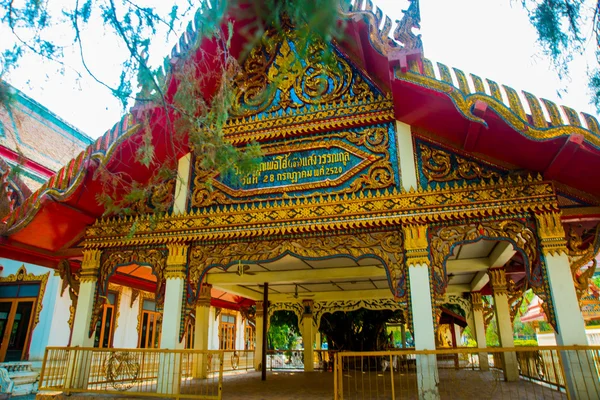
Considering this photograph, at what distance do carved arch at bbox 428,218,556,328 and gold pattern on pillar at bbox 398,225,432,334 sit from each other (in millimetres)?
112

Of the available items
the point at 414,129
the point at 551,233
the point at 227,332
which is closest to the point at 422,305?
the point at 551,233

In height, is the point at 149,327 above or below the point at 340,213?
below

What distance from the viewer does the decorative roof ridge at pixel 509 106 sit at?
5.30 metres

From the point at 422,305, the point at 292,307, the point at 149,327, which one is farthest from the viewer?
the point at 149,327

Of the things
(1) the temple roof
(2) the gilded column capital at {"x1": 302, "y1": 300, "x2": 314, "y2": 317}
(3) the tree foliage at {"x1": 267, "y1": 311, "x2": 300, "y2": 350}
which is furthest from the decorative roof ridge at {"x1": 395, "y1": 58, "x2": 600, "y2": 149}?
(3) the tree foliage at {"x1": 267, "y1": 311, "x2": 300, "y2": 350}

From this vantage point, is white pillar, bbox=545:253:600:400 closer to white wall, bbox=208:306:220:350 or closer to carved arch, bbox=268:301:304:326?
carved arch, bbox=268:301:304:326

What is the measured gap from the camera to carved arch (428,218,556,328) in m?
5.54

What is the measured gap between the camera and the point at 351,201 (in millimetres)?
6297

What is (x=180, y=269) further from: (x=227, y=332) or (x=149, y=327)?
(x=227, y=332)

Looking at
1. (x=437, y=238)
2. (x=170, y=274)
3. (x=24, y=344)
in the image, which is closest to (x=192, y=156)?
(x=170, y=274)

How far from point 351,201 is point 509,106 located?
A: 2.49 m

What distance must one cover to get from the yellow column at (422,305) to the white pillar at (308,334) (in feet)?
23.5

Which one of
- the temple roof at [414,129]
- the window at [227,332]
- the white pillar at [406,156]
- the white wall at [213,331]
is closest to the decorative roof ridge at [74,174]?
the temple roof at [414,129]

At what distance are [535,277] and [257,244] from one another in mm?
4002
